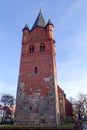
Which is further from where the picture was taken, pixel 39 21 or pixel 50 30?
pixel 39 21

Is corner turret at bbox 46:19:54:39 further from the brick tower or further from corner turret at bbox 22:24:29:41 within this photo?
corner turret at bbox 22:24:29:41

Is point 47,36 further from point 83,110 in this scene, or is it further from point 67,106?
point 83,110

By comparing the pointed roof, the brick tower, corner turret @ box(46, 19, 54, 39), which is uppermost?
the pointed roof

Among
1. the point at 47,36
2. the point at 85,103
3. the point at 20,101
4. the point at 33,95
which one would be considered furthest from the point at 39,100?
the point at 85,103

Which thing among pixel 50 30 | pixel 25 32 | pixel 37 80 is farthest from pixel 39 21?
pixel 37 80

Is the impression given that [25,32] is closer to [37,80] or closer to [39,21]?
[39,21]

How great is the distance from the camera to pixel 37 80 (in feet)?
95.1

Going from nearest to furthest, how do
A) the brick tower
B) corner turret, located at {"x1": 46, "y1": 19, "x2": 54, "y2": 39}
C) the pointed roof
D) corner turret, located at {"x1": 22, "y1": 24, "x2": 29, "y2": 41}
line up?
the brick tower, corner turret, located at {"x1": 46, "y1": 19, "x2": 54, "y2": 39}, corner turret, located at {"x1": 22, "y1": 24, "x2": 29, "y2": 41}, the pointed roof

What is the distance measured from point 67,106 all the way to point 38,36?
18.7 metres

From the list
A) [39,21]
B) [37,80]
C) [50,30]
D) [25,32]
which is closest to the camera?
[37,80]

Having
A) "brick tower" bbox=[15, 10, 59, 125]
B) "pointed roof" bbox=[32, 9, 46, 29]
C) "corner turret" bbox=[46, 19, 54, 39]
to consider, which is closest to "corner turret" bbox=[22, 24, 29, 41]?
"brick tower" bbox=[15, 10, 59, 125]

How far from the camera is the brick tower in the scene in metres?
26.7

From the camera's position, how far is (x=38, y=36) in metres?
32.5

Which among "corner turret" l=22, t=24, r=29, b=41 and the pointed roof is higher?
the pointed roof
